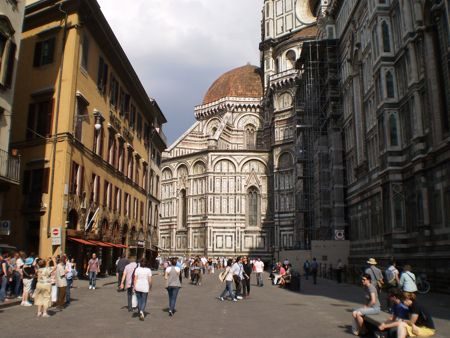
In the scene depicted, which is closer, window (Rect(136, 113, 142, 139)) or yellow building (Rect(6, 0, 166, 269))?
yellow building (Rect(6, 0, 166, 269))

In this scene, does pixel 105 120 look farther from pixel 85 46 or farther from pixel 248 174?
pixel 248 174

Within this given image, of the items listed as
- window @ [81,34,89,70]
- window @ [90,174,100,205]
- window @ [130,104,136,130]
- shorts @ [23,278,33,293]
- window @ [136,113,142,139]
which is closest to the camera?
shorts @ [23,278,33,293]

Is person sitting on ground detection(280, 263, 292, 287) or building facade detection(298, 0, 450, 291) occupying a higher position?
building facade detection(298, 0, 450, 291)

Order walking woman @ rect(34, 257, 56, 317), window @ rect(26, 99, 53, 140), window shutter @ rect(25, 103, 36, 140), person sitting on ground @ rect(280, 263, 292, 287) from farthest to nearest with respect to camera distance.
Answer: person sitting on ground @ rect(280, 263, 292, 287) < window shutter @ rect(25, 103, 36, 140) < window @ rect(26, 99, 53, 140) < walking woman @ rect(34, 257, 56, 317)

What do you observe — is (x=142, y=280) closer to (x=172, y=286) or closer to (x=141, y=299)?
(x=141, y=299)

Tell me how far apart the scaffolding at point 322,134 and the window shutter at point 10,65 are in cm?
2632

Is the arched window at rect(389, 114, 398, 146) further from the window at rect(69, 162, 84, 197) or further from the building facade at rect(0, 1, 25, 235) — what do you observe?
the building facade at rect(0, 1, 25, 235)

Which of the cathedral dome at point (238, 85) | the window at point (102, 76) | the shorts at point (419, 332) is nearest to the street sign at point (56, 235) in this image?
the window at point (102, 76)

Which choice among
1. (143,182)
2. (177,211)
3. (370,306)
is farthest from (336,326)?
(177,211)

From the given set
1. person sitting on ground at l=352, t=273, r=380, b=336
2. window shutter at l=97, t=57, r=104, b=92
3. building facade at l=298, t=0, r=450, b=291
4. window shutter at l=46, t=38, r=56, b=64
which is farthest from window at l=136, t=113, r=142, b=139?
person sitting on ground at l=352, t=273, r=380, b=336

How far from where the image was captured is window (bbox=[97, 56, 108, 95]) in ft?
90.5

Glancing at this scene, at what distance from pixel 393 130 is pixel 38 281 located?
20373 millimetres

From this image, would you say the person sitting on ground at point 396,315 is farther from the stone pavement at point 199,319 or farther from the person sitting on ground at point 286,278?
the person sitting on ground at point 286,278

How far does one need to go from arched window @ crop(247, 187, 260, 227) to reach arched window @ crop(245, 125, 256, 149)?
1066 cm
